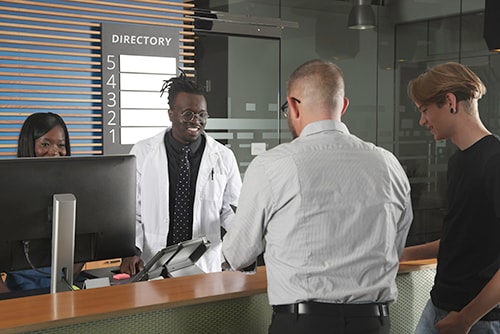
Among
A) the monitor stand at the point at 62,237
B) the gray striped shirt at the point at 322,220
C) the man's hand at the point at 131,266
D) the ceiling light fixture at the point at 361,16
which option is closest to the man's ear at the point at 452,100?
the gray striped shirt at the point at 322,220

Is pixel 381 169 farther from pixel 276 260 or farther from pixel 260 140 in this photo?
pixel 260 140

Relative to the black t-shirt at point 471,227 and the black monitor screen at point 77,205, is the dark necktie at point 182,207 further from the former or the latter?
the black t-shirt at point 471,227

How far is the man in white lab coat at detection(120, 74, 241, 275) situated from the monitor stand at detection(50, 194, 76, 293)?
4.49 feet

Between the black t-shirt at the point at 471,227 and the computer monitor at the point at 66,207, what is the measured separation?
1198mm

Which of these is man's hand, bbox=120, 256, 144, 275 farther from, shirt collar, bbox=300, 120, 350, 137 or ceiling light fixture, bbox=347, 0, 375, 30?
ceiling light fixture, bbox=347, 0, 375, 30

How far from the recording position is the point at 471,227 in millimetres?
2285

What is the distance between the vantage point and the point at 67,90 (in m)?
5.36

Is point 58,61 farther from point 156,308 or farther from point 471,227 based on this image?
point 471,227

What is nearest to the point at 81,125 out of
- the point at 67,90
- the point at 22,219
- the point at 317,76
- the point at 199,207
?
Result: the point at 67,90

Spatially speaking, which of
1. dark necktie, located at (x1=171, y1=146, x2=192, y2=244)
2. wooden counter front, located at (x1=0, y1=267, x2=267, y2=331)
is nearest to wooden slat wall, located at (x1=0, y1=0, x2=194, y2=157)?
dark necktie, located at (x1=171, y1=146, x2=192, y2=244)

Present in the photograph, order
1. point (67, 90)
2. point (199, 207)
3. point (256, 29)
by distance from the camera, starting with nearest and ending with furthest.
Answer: point (199, 207) → point (67, 90) → point (256, 29)

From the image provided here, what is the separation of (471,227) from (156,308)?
43.8 inches

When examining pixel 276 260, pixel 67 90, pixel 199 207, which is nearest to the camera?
pixel 276 260

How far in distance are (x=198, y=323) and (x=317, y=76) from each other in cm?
94
